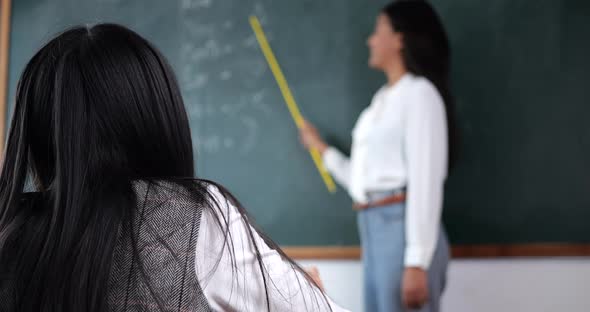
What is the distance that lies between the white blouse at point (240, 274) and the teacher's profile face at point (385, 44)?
4.98ft

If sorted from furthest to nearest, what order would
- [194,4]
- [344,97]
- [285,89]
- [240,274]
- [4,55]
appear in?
[4,55] < [194,4] < [285,89] < [344,97] < [240,274]

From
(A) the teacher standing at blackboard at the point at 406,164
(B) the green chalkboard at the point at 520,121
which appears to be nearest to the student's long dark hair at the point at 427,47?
(A) the teacher standing at blackboard at the point at 406,164

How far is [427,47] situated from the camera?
2152mm

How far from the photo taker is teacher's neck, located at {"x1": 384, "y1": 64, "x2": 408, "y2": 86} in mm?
2199

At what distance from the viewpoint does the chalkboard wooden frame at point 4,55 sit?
10.8 feet

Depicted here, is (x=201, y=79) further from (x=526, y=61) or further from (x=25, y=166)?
(x=25, y=166)

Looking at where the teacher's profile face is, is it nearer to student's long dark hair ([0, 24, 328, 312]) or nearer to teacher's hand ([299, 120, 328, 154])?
teacher's hand ([299, 120, 328, 154])

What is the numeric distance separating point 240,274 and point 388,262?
4.32ft

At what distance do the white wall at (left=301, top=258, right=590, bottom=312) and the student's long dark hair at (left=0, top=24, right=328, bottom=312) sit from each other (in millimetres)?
1590

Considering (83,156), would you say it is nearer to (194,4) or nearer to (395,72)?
(395,72)

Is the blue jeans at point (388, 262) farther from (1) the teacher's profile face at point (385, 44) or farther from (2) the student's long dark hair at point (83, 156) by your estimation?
(2) the student's long dark hair at point (83, 156)

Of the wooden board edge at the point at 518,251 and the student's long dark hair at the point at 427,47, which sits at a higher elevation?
the student's long dark hair at the point at 427,47

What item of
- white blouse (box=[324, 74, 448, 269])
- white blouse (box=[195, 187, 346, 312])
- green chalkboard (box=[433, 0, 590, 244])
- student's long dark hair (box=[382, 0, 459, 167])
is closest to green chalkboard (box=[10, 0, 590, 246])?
green chalkboard (box=[433, 0, 590, 244])

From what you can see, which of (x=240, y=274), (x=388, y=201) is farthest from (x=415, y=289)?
(x=240, y=274)
